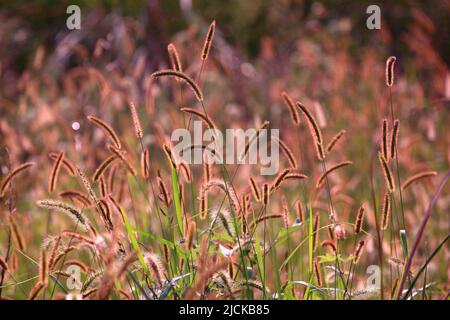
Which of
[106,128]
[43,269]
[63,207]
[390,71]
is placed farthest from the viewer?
[390,71]

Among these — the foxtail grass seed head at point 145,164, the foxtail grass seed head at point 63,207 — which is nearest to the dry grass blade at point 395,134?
the foxtail grass seed head at point 145,164

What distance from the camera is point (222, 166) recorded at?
2.56 m

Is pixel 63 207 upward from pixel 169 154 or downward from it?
downward

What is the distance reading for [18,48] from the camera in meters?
8.82

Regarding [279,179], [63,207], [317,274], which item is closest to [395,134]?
[279,179]

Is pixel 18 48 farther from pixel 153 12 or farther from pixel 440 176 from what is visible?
pixel 440 176

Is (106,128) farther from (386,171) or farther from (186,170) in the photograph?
(386,171)

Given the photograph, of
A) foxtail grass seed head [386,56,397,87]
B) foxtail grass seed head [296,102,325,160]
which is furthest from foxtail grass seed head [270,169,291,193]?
foxtail grass seed head [386,56,397,87]

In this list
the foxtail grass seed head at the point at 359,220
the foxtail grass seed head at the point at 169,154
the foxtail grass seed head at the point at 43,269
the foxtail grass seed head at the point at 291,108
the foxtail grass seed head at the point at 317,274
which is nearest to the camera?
the foxtail grass seed head at the point at 43,269

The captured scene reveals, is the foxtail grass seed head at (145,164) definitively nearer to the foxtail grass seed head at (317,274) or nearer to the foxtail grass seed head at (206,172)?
the foxtail grass seed head at (206,172)

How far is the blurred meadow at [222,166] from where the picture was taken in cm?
243

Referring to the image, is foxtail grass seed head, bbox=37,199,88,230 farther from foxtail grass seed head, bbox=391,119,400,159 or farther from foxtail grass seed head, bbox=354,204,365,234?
foxtail grass seed head, bbox=391,119,400,159

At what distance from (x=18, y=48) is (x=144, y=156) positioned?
6.58 m
